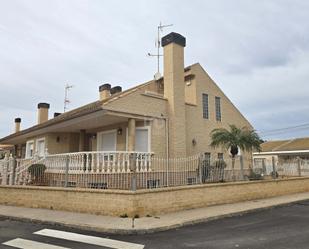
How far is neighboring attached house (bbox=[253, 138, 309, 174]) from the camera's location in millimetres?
15841

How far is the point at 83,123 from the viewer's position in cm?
1625

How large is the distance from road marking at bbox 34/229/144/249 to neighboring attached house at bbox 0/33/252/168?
6247 millimetres

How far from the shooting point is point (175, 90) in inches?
636

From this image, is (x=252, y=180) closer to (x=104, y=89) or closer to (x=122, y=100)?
(x=122, y=100)

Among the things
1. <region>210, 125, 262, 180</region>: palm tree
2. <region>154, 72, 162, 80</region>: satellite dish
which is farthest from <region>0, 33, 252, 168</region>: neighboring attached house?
<region>210, 125, 262, 180</region>: palm tree

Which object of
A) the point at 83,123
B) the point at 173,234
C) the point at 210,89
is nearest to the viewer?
the point at 173,234

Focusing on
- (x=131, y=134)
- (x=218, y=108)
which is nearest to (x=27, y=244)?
(x=131, y=134)

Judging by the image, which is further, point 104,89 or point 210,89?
point 104,89

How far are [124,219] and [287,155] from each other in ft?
97.2

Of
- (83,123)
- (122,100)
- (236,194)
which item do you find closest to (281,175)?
(236,194)

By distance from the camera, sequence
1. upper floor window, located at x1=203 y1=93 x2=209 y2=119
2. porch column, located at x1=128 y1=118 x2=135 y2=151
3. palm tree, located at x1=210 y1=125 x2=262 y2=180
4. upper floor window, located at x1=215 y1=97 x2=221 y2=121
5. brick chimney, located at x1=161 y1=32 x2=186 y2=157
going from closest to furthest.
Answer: porch column, located at x1=128 y1=118 x2=135 y2=151, brick chimney, located at x1=161 y1=32 x2=186 y2=157, palm tree, located at x1=210 y1=125 x2=262 y2=180, upper floor window, located at x1=203 y1=93 x2=209 y2=119, upper floor window, located at x1=215 y1=97 x2=221 y2=121

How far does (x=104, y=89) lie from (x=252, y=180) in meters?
13.5

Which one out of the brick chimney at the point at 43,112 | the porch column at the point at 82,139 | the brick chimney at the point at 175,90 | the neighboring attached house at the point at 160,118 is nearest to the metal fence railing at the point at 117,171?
the neighboring attached house at the point at 160,118

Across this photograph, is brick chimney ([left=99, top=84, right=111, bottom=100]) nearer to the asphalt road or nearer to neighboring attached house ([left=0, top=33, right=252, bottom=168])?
neighboring attached house ([left=0, top=33, right=252, bottom=168])
